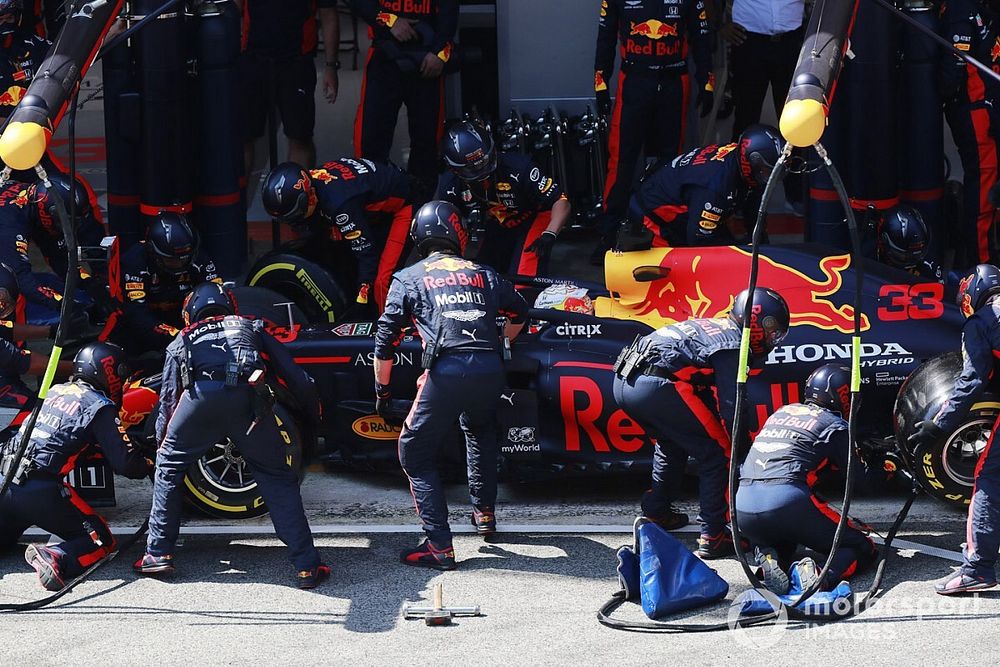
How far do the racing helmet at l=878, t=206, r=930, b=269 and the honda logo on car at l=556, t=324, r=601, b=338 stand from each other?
68.2 inches

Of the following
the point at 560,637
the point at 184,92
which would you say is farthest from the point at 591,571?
the point at 184,92

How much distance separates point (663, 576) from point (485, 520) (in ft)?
3.76

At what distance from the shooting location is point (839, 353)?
765cm

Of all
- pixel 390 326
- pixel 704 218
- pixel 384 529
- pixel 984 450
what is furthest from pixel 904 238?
pixel 384 529

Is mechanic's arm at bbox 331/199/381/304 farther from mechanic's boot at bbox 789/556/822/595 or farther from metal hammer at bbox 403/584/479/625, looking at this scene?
mechanic's boot at bbox 789/556/822/595

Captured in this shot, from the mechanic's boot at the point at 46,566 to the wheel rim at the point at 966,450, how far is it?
3.97 m

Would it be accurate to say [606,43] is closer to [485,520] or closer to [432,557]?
[485,520]

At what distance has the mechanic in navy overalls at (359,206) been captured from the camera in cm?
922

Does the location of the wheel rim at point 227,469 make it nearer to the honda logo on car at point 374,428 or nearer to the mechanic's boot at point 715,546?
the honda logo on car at point 374,428

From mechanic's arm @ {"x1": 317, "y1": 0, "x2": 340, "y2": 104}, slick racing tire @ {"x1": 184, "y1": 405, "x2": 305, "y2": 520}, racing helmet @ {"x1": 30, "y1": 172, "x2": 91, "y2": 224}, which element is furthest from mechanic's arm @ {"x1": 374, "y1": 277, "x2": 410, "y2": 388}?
mechanic's arm @ {"x1": 317, "y1": 0, "x2": 340, "y2": 104}

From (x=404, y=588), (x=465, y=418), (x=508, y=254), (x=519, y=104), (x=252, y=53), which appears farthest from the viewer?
(x=519, y=104)

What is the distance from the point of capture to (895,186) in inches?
387

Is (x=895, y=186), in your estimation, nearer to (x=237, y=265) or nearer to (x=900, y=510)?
(x=900, y=510)

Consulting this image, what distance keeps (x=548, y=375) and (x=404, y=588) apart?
4.44 ft
